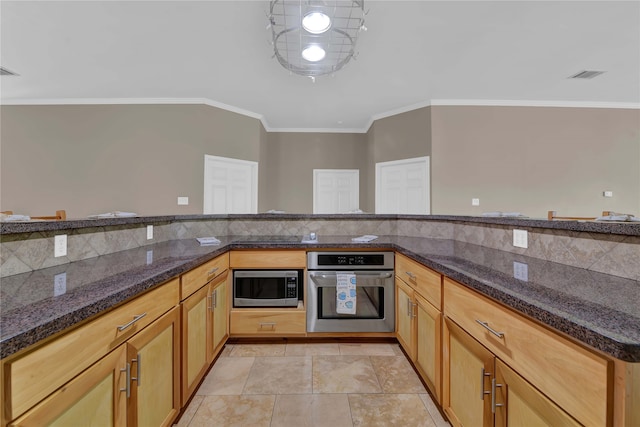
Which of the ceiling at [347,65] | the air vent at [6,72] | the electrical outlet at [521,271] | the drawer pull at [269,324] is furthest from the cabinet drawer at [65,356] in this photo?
the air vent at [6,72]

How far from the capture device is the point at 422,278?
152 cm

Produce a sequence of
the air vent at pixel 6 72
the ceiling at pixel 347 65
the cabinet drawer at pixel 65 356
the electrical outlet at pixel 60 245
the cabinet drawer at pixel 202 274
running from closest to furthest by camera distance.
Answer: the cabinet drawer at pixel 65 356 < the electrical outlet at pixel 60 245 < the cabinet drawer at pixel 202 274 < the ceiling at pixel 347 65 < the air vent at pixel 6 72

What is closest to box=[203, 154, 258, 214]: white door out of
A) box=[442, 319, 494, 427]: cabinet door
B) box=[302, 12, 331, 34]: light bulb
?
box=[302, 12, 331, 34]: light bulb

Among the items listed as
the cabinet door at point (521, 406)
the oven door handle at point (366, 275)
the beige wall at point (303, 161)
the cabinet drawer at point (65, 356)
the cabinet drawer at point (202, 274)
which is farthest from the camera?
the beige wall at point (303, 161)

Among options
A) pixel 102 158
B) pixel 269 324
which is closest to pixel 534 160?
pixel 269 324

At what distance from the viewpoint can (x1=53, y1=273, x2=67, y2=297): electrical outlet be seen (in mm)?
830

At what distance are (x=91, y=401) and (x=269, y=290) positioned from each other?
1304 millimetres

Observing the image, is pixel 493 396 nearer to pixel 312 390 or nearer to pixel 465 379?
pixel 465 379

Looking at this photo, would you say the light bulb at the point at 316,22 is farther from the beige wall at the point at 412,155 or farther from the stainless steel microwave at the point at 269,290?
the beige wall at the point at 412,155

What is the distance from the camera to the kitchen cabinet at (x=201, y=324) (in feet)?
4.45

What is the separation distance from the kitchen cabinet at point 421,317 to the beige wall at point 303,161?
377 centimetres

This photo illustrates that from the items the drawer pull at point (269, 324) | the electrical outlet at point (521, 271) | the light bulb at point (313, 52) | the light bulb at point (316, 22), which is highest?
the light bulb at point (316, 22)

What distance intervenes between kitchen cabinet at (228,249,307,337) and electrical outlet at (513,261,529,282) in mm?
1331

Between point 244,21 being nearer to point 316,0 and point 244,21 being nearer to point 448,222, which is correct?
point 316,0
